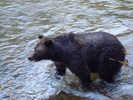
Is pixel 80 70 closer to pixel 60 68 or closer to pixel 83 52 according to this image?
pixel 83 52

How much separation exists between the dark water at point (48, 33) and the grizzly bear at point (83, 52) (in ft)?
2.35

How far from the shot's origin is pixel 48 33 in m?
10.5

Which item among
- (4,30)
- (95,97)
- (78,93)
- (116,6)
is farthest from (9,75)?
(116,6)

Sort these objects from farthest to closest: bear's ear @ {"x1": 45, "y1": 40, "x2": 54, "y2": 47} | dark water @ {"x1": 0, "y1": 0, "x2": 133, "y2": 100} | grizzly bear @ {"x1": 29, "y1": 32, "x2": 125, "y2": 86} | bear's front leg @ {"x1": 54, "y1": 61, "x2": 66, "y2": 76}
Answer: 1. bear's front leg @ {"x1": 54, "y1": 61, "x2": 66, "y2": 76}
2. dark water @ {"x1": 0, "y1": 0, "x2": 133, "y2": 100}
3. grizzly bear @ {"x1": 29, "y1": 32, "x2": 125, "y2": 86}
4. bear's ear @ {"x1": 45, "y1": 40, "x2": 54, "y2": 47}

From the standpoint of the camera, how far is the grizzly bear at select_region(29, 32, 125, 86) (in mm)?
6703

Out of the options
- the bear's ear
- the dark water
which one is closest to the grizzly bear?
Result: the bear's ear

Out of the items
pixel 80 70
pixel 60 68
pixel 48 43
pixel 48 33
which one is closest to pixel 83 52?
pixel 80 70

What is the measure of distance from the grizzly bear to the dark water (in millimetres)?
717

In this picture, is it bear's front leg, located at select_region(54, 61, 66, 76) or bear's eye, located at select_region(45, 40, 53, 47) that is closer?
bear's eye, located at select_region(45, 40, 53, 47)

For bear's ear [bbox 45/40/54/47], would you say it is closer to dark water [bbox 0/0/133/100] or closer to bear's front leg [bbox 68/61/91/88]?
bear's front leg [bbox 68/61/91/88]

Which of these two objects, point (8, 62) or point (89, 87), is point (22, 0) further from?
point (89, 87)

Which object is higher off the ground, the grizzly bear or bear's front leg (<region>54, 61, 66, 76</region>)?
the grizzly bear

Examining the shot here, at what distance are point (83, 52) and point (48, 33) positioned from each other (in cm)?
407

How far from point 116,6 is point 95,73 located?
21.8 feet
